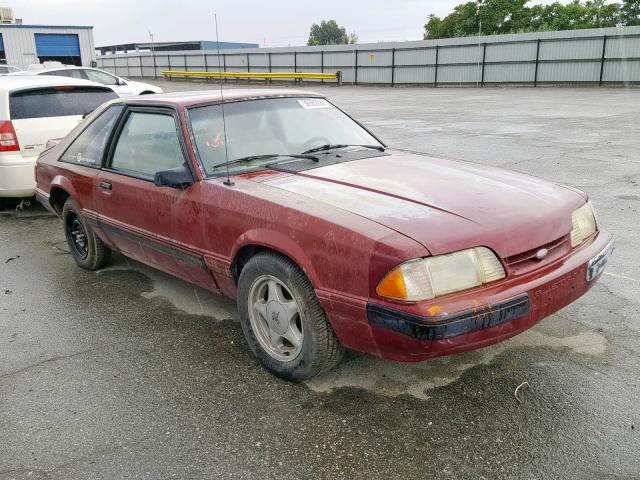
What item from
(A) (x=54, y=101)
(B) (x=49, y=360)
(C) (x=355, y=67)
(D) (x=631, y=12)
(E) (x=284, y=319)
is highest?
(D) (x=631, y=12)

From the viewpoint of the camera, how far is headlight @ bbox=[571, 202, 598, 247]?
3102mm

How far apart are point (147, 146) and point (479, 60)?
27223mm

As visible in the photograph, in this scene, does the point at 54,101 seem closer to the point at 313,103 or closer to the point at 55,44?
the point at 313,103

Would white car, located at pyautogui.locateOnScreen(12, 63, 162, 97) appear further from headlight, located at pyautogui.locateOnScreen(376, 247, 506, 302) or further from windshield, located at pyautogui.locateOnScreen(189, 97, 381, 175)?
headlight, located at pyautogui.locateOnScreen(376, 247, 506, 302)

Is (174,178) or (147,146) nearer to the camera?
(174,178)

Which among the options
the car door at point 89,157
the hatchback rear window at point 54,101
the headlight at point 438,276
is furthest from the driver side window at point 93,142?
the headlight at point 438,276

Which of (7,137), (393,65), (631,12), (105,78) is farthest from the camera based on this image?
(631,12)

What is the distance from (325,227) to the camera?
8.91ft

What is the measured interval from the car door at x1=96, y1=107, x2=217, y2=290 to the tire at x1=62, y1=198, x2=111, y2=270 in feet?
1.28

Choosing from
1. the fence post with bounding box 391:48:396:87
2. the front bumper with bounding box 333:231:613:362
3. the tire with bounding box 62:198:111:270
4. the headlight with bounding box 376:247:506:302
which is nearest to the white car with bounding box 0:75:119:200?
the tire with bounding box 62:198:111:270

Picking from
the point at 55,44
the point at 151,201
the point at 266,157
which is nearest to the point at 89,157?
the point at 151,201

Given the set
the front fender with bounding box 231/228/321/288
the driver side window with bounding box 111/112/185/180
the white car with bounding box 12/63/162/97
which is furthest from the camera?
the white car with bounding box 12/63/162/97

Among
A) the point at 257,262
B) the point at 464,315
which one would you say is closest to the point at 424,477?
the point at 464,315

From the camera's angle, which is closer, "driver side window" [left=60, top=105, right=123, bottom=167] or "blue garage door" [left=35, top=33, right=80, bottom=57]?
"driver side window" [left=60, top=105, right=123, bottom=167]
